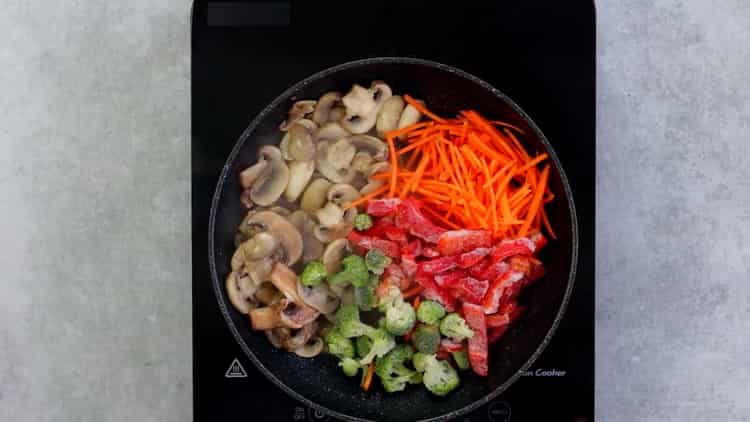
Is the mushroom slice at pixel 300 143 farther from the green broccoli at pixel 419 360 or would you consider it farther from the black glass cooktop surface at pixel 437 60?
the green broccoli at pixel 419 360

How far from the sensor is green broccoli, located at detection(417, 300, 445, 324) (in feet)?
5.93

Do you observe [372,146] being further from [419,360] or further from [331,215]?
[419,360]

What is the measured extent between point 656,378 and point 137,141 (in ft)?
5.35

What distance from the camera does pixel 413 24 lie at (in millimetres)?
1861

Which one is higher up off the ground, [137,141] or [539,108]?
[539,108]

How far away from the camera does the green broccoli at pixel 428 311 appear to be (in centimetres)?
181

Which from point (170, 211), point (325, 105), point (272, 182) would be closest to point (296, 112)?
point (325, 105)

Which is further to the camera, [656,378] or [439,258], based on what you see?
[656,378]

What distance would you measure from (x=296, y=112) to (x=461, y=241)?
0.54 metres

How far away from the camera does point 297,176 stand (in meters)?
1.89

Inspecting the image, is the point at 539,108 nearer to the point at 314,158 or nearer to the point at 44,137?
the point at 314,158

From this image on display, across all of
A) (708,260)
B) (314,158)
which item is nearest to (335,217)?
(314,158)

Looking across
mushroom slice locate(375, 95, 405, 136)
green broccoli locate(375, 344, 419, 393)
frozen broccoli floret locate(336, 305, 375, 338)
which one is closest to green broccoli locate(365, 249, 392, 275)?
frozen broccoli floret locate(336, 305, 375, 338)

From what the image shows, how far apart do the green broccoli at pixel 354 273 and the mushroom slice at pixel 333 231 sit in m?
0.08
